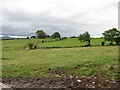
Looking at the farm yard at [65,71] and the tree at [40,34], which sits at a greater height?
the tree at [40,34]

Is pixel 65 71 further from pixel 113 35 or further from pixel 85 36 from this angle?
pixel 113 35

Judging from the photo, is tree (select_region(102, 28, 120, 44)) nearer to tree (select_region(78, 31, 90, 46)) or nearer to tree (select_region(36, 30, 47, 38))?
tree (select_region(78, 31, 90, 46))

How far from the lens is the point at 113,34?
4750 cm

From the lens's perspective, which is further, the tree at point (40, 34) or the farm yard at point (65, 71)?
the tree at point (40, 34)

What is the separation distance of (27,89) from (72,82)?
7.33 feet

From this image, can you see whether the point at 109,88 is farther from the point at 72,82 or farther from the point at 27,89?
the point at 27,89

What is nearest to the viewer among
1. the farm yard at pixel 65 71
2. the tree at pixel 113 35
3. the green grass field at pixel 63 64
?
the farm yard at pixel 65 71

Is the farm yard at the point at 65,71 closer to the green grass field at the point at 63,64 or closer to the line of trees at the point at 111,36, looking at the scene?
the green grass field at the point at 63,64

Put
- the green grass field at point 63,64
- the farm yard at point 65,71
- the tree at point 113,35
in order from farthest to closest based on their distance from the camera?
the tree at point 113,35, the green grass field at point 63,64, the farm yard at point 65,71

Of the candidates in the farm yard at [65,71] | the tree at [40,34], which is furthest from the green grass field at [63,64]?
the tree at [40,34]

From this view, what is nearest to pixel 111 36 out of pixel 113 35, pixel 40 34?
pixel 113 35

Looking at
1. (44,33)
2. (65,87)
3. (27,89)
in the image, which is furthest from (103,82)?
(44,33)

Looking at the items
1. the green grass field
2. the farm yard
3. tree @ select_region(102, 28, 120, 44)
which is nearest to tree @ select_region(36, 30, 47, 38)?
tree @ select_region(102, 28, 120, 44)

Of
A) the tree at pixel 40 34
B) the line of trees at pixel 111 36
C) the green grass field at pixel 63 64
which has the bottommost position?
the green grass field at pixel 63 64
